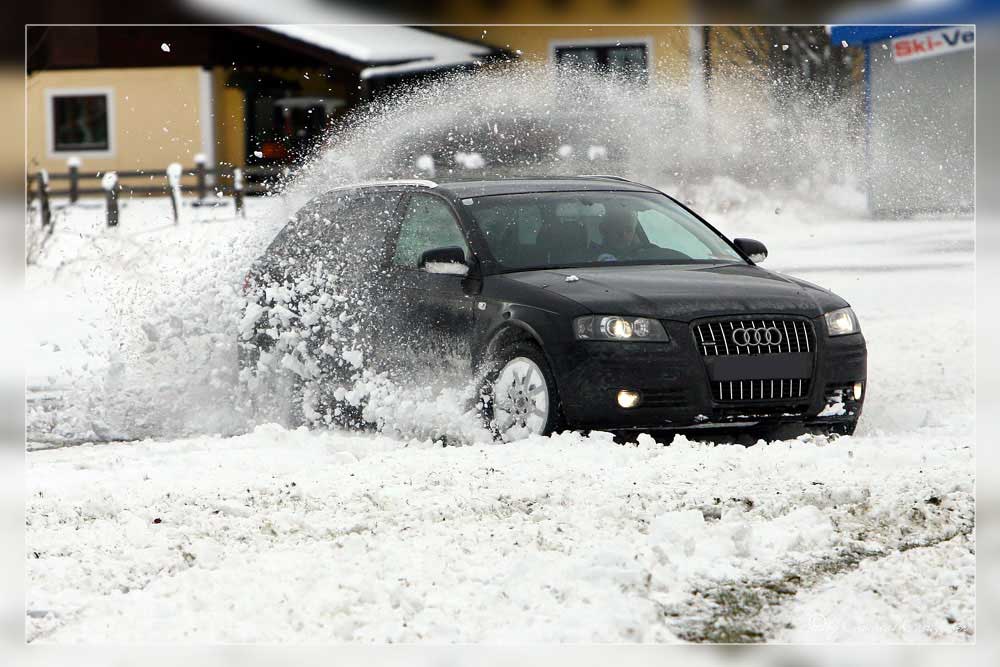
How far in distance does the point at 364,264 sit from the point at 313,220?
0.69 m

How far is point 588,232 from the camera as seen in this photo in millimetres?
8086

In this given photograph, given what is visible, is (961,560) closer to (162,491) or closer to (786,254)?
(162,491)

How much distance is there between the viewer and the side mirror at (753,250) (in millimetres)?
8297

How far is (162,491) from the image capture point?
7.33 m

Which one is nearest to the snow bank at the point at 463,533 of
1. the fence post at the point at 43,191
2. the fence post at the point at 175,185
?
the fence post at the point at 43,191

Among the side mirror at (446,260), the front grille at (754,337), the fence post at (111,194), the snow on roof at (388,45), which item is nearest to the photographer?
the front grille at (754,337)

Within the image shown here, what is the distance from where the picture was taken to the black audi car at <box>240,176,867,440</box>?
23.4 ft

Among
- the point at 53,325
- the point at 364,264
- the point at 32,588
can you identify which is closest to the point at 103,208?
the point at 53,325

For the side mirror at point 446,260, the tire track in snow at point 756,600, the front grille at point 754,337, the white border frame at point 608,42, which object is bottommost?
the tire track in snow at point 756,600

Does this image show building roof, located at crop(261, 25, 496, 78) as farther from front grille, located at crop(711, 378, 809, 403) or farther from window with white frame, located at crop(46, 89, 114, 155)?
front grille, located at crop(711, 378, 809, 403)

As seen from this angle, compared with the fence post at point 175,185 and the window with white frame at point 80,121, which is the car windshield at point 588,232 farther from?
the fence post at point 175,185

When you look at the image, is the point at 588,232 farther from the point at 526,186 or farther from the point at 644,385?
the point at 644,385

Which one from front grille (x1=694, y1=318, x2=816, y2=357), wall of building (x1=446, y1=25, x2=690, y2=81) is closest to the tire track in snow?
front grille (x1=694, y1=318, x2=816, y2=357)

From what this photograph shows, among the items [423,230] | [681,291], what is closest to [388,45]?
[423,230]
